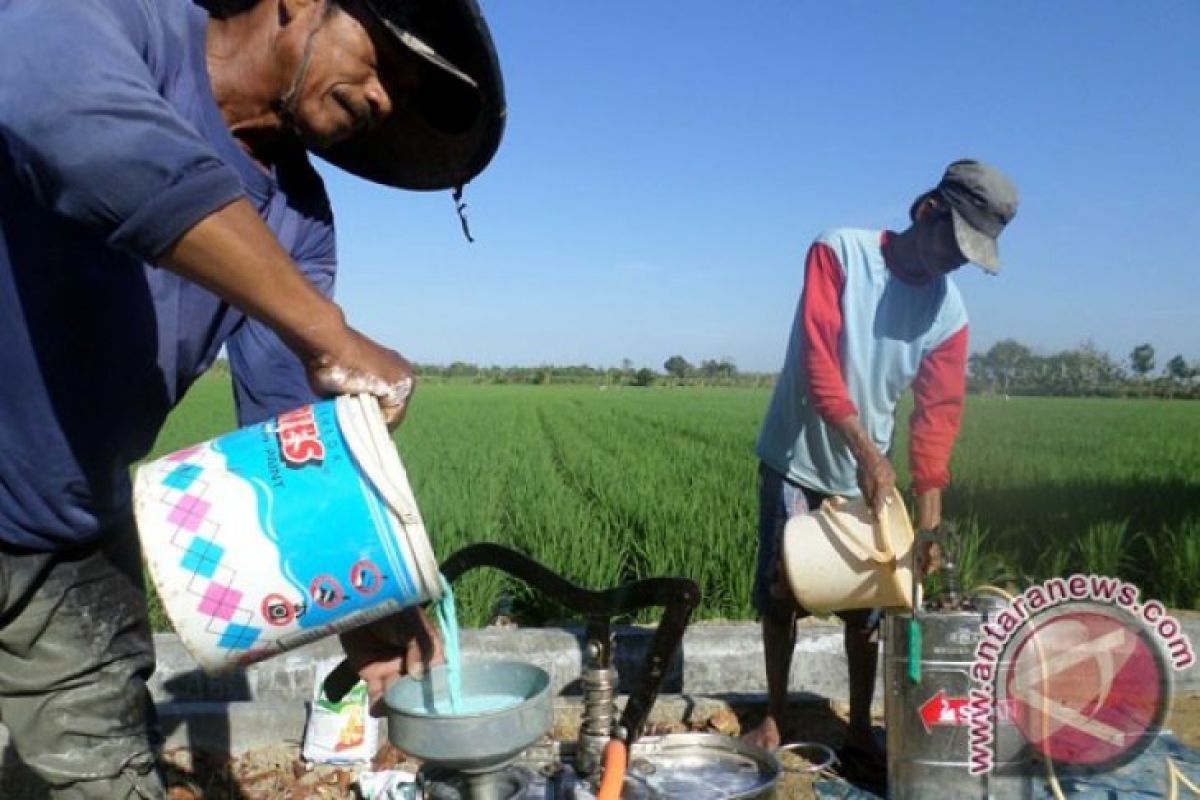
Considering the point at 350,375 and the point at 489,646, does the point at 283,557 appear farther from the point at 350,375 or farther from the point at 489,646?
the point at 489,646

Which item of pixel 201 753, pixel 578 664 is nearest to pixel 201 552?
pixel 201 753

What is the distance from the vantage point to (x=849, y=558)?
8.41 ft

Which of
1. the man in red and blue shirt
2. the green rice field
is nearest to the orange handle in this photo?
the man in red and blue shirt

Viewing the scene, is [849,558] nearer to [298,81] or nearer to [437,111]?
[437,111]

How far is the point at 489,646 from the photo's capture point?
11.0 feet

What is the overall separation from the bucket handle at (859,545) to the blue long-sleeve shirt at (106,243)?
1416 mm

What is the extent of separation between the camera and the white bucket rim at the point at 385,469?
104 cm

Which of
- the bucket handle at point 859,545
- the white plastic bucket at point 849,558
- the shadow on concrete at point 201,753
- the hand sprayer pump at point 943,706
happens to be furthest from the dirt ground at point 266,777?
the bucket handle at point 859,545

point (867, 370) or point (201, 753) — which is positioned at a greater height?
point (867, 370)

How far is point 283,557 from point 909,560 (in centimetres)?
186

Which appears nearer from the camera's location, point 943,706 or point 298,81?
point 298,81

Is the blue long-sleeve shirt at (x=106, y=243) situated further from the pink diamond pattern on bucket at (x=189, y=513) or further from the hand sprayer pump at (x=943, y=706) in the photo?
the hand sprayer pump at (x=943, y=706)

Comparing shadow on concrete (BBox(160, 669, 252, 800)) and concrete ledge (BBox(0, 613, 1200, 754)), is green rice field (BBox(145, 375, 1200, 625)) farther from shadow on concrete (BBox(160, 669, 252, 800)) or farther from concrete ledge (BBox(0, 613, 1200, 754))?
shadow on concrete (BBox(160, 669, 252, 800))

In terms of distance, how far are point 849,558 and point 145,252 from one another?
6.50ft
